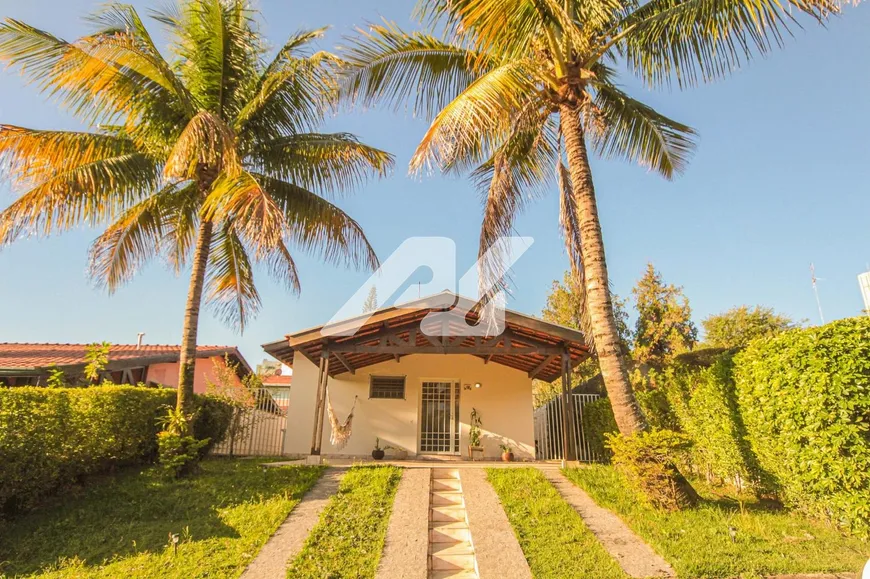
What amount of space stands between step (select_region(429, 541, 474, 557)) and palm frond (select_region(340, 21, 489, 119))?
23.4ft

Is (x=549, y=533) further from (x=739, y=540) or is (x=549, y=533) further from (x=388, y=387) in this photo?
(x=388, y=387)

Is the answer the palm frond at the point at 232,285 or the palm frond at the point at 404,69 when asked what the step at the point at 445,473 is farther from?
the palm frond at the point at 404,69

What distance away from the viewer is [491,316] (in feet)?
30.7

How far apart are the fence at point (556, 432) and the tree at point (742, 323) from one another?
15.6m

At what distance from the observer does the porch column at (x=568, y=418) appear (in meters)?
9.75

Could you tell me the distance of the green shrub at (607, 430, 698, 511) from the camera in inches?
243

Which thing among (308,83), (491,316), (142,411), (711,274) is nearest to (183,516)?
(142,411)

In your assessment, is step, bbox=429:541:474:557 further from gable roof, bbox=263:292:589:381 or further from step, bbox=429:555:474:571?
gable roof, bbox=263:292:589:381

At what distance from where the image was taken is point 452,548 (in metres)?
5.63

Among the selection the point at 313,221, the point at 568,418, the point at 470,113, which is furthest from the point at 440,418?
the point at 470,113

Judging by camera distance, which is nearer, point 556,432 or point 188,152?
point 188,152

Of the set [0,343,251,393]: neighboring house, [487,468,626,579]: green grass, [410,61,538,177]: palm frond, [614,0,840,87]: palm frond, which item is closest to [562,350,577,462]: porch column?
[487,468,626,579]: green grass

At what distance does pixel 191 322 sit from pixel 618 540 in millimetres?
7668

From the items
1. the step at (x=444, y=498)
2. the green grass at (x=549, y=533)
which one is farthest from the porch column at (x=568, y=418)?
the step at (x=444, y=498)
